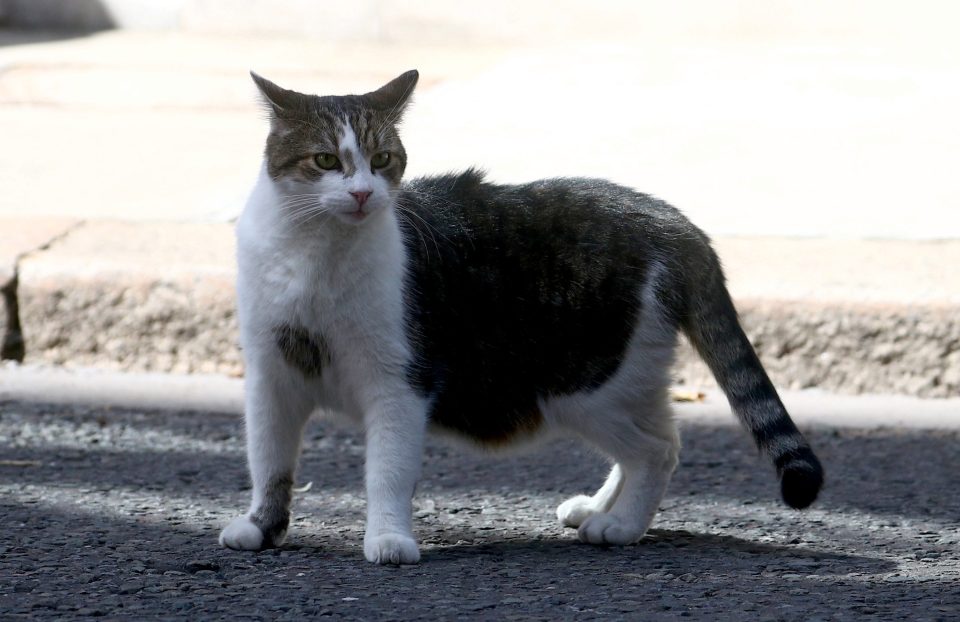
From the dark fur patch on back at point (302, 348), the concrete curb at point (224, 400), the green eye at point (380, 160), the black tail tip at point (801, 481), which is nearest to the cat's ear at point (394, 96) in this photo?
the green eye at point (380, 160)

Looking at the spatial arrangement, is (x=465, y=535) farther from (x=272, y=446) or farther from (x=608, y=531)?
(x=272, y=446)

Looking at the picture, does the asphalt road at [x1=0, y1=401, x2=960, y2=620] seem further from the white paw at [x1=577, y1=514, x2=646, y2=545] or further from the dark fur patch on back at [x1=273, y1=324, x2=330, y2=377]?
the dark fur patch on back at [x1=273, y1=324, x2=330, y2=377]

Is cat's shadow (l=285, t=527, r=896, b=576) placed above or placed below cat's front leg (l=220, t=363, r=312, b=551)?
below

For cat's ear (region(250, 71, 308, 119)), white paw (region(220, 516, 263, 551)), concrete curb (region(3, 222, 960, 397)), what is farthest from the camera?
concrete curb (region(3, 222, 960, 397))

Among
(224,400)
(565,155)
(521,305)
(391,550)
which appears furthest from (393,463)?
(565,155)

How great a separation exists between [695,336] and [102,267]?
235cm

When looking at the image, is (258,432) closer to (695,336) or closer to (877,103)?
(695,336)

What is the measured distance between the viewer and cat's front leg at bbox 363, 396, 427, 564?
326 cm

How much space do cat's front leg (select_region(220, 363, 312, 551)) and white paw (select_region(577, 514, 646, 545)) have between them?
723mm

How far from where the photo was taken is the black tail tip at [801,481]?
3262mm

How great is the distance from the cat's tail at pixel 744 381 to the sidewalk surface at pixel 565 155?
1.22 m

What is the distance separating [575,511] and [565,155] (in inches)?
124

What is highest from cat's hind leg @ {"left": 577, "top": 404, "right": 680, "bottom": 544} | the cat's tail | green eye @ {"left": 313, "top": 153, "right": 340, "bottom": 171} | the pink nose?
green eye @ {"left": 313, "top": 153, "right": 340, "bottom": 171}

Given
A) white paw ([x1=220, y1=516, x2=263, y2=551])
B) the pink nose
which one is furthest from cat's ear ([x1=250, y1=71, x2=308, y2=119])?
white paw ([x1=220, y1=516, x2=263, y2=551])
